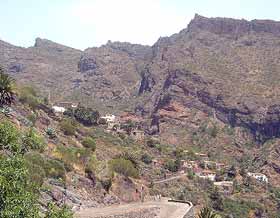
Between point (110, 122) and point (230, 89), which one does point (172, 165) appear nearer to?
point (110, 122)

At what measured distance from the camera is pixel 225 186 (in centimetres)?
10012

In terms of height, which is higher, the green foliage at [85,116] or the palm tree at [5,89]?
the palm tree at [5,89]

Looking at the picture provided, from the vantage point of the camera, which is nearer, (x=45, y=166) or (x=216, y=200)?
(x=45, y=166)

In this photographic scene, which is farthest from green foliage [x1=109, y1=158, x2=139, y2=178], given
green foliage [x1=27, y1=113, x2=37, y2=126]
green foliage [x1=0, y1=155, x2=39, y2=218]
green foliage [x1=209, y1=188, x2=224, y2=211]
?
green foliage [x1=0, y1=155, x2=39, y2=218]

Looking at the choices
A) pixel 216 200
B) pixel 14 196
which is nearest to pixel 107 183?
pixel 14 196

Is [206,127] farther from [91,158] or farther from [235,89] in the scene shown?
[91,158]

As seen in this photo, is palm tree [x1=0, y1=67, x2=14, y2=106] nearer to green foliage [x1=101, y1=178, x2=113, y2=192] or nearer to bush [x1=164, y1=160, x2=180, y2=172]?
green foliage [x1=101, y1=178, x2=113, y2=192]

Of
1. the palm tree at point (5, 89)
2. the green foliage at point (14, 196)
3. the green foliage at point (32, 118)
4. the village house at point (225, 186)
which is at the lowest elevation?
the village house at point (225, 186)

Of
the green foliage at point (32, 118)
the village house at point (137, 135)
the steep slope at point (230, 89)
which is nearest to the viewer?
the green foliage at point (32, 118)

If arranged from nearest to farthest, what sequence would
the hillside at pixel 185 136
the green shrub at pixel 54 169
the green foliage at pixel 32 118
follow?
the green shrub at pixel 54 169 < the hillside at pixel 185 136 < the green foliage at pixel 32 118

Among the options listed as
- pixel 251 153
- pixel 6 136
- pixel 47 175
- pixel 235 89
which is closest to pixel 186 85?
pixel 235 89

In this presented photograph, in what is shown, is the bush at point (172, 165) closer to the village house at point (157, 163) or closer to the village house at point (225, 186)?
the village house at point (157, 163)

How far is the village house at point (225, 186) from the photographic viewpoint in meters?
97.2

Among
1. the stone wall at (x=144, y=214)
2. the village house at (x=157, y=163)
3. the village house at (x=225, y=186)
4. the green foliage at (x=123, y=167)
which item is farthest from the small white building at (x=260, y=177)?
the stone wall at (x=144, y=214)
